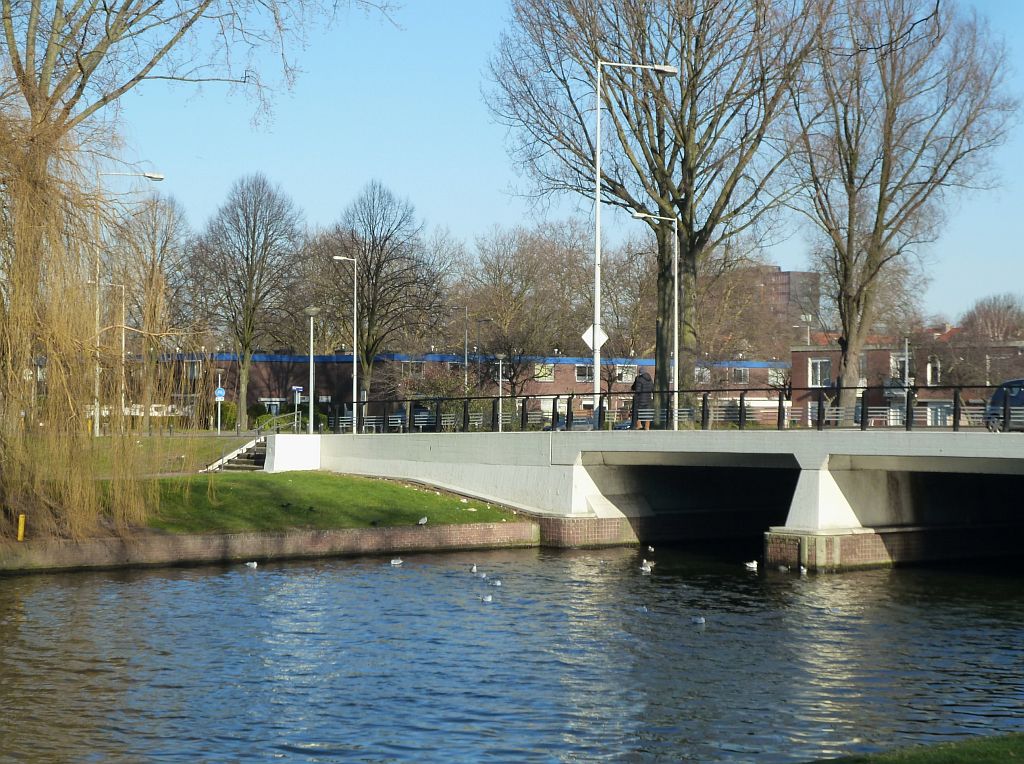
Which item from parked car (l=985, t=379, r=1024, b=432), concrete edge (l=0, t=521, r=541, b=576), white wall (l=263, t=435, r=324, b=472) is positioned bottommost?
concrete edge (l=0, t=521, r=541, b=576)

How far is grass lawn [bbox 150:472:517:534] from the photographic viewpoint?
3133cm

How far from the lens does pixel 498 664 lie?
19.3m

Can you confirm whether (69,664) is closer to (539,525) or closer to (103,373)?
(103,373)

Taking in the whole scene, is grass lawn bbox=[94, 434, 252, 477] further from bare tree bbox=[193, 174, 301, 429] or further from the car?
bare tree bbox=[193, 174, 301, 429]

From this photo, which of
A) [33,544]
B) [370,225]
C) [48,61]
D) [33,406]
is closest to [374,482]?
[33,544]

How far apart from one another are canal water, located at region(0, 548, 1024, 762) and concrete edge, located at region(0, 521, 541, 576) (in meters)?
0.57

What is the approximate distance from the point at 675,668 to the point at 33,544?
47.1 ft

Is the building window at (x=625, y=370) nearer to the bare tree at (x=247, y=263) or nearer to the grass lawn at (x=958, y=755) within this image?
the bare tree at (x=247, y=263)

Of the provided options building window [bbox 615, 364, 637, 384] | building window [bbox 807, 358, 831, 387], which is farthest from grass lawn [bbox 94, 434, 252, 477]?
building window [bbox 807, 358, 831, 387]

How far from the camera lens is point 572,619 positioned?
2323 centimetres

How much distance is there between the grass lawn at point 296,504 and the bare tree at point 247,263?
33863mm

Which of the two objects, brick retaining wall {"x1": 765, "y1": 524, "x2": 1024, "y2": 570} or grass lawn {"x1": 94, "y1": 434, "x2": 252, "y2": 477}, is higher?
grass lawn {"x1": 94, "y1": 434, "x2": 252, "y2": 477}

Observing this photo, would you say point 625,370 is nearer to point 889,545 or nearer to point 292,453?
point 292,453

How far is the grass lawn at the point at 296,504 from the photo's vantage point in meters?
31.3
